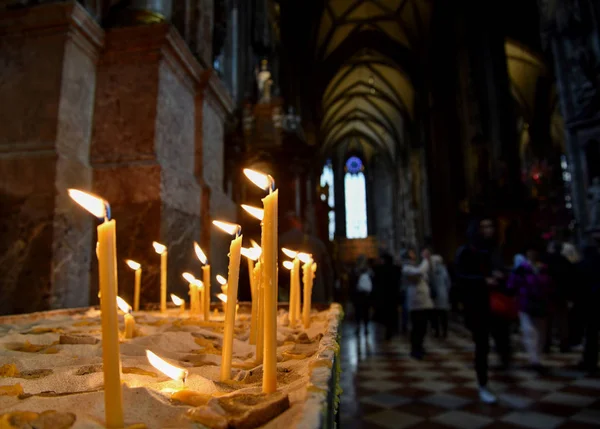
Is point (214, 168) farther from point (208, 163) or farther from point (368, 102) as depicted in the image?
point (368, 102)

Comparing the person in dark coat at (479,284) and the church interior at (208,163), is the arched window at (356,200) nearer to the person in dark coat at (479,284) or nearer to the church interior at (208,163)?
the church interior at (208,163)

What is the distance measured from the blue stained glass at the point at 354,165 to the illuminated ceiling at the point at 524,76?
19024 millimetres

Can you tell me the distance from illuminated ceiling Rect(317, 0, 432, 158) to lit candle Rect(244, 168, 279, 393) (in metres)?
21.4

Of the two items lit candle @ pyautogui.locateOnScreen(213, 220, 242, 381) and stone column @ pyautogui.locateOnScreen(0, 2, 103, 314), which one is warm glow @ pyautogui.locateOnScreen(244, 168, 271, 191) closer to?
lit candle @ pyautogui.locateOnScreen(213, 220, 242, 381)

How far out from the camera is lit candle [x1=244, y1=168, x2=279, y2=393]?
0.64m

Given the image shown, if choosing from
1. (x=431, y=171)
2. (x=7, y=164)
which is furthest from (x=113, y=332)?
(x=431, y=171)

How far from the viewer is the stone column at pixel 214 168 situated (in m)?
3.31

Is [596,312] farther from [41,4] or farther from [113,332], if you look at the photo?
[41,4]

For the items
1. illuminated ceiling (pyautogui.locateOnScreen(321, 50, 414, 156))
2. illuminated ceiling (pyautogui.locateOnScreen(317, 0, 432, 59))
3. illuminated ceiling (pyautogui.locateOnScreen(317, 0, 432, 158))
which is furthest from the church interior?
illuminated ceiling (pyautogui.locateOnScreen(321, 50, 414, 156))

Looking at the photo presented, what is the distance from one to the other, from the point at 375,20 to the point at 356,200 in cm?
1929

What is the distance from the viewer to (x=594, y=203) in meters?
8.35

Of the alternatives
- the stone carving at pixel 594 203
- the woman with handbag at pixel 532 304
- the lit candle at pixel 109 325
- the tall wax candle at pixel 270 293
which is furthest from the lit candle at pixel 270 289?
the stone carving at pixel 594 203

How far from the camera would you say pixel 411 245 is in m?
24.8

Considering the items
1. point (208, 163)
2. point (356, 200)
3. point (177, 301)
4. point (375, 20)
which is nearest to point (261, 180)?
point (177, 301)
